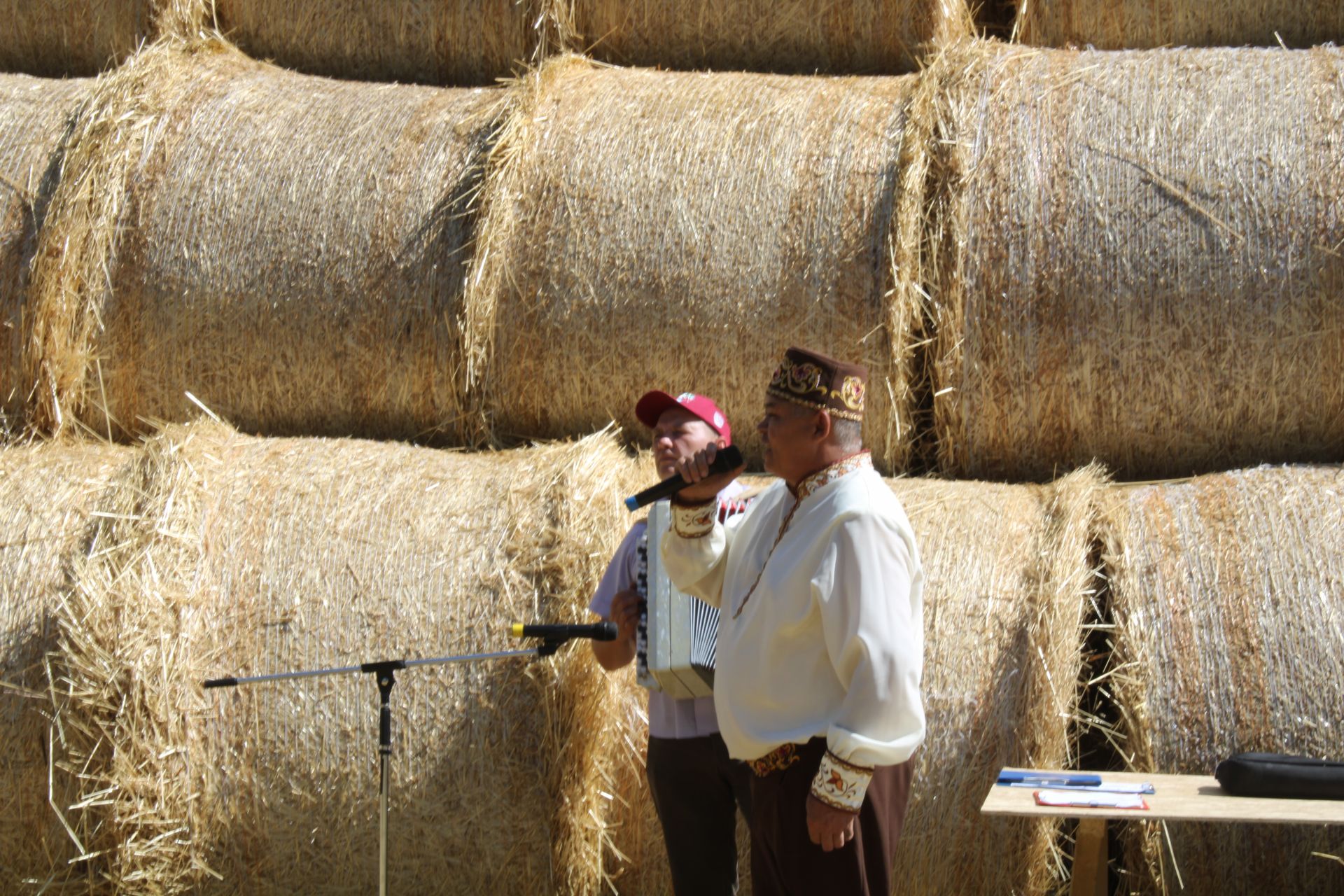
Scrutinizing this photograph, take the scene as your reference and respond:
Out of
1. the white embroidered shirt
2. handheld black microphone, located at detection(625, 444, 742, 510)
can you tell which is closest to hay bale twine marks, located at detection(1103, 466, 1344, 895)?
the white embroidered shirt

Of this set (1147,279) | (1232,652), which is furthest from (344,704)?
(1147,279)

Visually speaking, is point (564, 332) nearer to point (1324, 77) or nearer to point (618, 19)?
point (618, 19)

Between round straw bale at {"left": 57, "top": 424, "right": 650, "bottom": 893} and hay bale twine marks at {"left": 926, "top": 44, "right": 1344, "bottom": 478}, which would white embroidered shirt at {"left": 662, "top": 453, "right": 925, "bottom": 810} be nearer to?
round straw bale at {"left": 57, "top": 424, "right": 650, "bottom": 893}

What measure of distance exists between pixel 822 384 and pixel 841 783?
0.64 m

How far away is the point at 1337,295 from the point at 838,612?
72.8 inches

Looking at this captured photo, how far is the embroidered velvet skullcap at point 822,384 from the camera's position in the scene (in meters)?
2.52

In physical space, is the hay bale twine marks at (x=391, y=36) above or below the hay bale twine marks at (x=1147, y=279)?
above

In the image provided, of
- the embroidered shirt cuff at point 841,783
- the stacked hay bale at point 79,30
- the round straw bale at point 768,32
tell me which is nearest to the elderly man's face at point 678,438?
the embroidered shirt cuff at point 841,783

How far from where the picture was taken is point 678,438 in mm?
3014

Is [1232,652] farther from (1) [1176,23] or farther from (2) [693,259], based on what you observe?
(1) [1176,23]

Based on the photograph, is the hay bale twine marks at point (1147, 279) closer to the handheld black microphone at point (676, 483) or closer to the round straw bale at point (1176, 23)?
the round straw bale at point (1176, 23)

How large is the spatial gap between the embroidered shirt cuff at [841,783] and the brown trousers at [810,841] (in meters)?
0.07

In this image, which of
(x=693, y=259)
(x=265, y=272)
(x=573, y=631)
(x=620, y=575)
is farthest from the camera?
(x=265, y=272)

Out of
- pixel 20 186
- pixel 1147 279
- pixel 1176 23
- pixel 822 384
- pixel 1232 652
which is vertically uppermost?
pixel 1176 23
